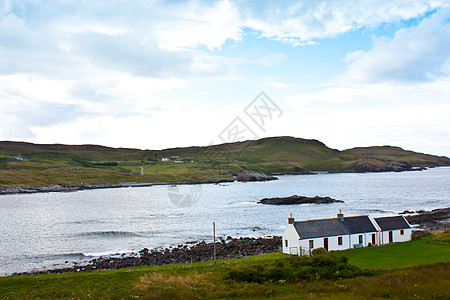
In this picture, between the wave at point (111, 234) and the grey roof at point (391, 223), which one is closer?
the grey roof at point (391, 223)

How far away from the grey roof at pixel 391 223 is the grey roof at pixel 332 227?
142cm

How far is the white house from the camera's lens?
158ft

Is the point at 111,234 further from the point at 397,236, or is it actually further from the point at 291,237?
the point at 397,236

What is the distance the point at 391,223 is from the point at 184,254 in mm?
28776

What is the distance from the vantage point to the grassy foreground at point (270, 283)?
82.3 feet

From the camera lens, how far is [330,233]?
44.8 meters

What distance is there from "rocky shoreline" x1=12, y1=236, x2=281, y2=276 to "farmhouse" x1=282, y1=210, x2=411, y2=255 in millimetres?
8300

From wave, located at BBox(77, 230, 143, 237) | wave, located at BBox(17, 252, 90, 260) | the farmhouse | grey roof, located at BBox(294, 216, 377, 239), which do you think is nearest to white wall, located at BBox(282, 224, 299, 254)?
the farmhouse

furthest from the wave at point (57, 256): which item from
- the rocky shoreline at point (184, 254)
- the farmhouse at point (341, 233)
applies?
the farmhouse at point (341, 233)

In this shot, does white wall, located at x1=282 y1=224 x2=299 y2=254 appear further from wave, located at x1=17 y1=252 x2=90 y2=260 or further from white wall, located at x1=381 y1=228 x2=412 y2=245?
wave, located at x1=17 y1=252 x2=90 y2=260

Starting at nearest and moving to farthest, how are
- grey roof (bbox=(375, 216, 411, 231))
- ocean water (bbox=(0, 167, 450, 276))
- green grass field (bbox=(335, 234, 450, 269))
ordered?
green grass field (bbox=(335, 234, 450, 269)), grey roof (bbox=(375, 216, 411, 231)), ocean water (bbox=(0, 167, 450, 276))

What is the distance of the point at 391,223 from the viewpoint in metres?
49.1

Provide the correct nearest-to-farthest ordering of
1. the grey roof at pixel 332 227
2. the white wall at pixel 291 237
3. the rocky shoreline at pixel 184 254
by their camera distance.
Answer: the white wall at pixel 291 237
the grey roof at pixel 332 227
the rocky shoreline at pixel 184 254

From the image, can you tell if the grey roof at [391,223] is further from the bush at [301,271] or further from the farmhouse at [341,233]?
the bush at [301,271]
